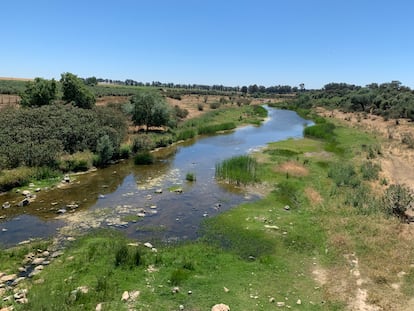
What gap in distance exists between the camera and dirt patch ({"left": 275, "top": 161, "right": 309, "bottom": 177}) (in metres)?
31.7

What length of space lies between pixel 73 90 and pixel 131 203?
30.0m

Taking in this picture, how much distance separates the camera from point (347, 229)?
19.1 metres

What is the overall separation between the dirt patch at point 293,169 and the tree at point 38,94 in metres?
30.0

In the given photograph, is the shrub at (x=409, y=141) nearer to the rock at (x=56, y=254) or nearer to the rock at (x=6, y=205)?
the rock at (x=56, y=254)

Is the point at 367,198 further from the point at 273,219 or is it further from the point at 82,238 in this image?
the point at 82,238

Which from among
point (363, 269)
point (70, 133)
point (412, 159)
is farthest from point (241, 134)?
point (363, 269)

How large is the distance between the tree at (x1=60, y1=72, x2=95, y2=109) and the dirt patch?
Answer: 29597 millimetres

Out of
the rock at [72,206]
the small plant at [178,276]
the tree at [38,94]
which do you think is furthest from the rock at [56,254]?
the tree at [38,94]

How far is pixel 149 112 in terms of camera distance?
50.5 meters

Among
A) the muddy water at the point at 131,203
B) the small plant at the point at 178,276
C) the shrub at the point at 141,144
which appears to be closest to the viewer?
the small plant at the point at 178,276

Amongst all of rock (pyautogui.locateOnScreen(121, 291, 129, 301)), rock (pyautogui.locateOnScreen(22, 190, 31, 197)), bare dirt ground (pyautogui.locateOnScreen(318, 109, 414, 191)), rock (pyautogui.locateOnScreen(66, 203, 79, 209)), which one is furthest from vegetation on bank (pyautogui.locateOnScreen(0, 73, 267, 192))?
bare dirt ground (pyautogui.locateOnScreen(318, 109, 414, 191))

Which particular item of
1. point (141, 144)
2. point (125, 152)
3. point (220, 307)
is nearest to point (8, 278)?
point (220, 307)

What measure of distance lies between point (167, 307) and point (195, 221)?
29.7ft

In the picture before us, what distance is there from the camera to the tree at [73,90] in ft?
157
